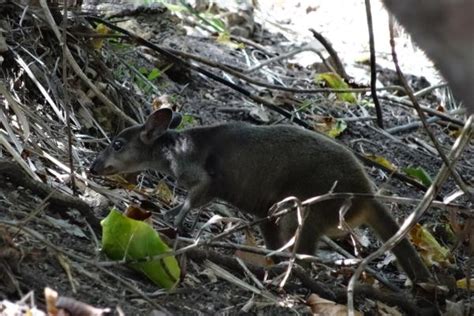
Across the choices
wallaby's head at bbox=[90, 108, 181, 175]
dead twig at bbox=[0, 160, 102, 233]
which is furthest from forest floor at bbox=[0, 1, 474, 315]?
wallaby's head at bbox=[90, 108, 181, 175]

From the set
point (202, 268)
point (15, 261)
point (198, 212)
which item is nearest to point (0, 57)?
point (198, 212)

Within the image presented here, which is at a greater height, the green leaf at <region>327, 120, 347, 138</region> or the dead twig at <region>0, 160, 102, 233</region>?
the dead twig at <region>0, 160, 102, 233</region>

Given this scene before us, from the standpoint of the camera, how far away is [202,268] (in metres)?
4.06

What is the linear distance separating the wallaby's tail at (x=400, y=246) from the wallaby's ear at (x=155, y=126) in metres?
1.50

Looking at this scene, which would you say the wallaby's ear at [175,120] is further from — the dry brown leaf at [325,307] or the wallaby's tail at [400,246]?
the dry brown leaf at [325,307]

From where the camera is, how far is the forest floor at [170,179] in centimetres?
357

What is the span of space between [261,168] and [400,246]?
100 centimetres

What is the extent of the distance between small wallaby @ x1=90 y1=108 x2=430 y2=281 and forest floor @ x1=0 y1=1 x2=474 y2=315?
6.8 inches

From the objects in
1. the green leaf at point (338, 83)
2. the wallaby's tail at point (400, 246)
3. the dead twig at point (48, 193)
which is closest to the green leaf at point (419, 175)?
the wallaby's tail at point (400, 246)

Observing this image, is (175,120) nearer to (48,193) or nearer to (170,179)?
(170,179)

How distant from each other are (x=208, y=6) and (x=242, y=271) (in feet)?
21.3

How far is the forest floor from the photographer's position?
357cm

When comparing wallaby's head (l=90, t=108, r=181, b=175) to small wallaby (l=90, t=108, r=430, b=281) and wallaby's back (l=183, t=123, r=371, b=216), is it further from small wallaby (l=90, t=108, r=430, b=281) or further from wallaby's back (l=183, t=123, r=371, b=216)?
wallaby's back (l=183, t=123, r=371, b=216)

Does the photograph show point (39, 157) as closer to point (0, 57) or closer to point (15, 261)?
point (0, 57)
